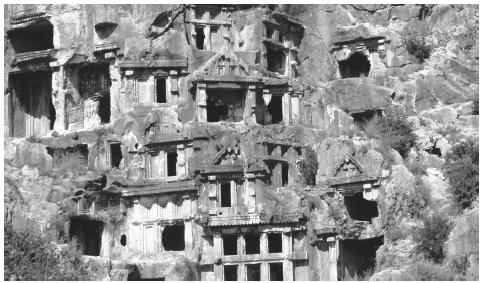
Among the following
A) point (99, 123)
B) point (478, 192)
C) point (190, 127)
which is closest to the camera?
point (478, 192)

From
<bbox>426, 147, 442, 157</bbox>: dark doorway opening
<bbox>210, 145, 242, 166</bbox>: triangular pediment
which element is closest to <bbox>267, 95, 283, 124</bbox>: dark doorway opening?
<bbox>210, 145, 242, 166</bbox>: triangular pediment

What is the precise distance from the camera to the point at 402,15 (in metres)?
73.6

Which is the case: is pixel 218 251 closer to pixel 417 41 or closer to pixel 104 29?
pixel 104 29

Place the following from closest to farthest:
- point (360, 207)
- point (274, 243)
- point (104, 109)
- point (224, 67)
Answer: point (274, 243) → point (360, 207) → point (224, 67) → point (104, 109)

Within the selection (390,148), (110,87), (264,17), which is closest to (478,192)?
(390,148)

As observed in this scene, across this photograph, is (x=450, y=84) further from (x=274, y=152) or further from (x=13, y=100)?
(x=13, y=100)

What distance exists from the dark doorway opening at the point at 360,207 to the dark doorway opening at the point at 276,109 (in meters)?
6.78

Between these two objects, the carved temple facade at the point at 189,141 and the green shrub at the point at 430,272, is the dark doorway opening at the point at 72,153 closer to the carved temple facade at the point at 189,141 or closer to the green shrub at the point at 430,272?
the carved temple facade at the point at 189,141

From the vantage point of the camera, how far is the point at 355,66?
7444cm

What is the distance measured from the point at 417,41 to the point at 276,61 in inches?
300

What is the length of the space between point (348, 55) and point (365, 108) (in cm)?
425

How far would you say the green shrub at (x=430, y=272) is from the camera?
2346 inches

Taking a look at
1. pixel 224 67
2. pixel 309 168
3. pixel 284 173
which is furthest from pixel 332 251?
pixel 224 67

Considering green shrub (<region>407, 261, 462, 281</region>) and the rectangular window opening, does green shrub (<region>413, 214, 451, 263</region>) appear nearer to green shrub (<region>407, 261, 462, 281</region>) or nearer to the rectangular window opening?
green shrub (<region>407, 261, 462, 281</region>)
